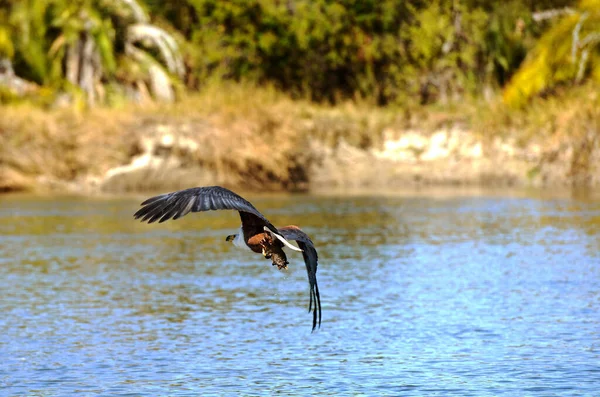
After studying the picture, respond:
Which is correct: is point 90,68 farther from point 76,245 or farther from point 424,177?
point 76,245

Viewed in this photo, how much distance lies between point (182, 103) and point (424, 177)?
7538 mm

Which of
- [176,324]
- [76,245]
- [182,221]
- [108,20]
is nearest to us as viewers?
[176,324]

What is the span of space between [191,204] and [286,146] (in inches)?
1044

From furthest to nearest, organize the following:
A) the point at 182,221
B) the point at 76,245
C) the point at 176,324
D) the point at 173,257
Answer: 1. the point at 182,221
2. the point at 76,245
3. the point at 173,257
4. the point at 176,324

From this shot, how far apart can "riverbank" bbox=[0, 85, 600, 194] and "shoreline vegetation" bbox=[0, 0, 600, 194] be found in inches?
1.7

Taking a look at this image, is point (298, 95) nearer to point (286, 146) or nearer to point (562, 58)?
point (286, 146)

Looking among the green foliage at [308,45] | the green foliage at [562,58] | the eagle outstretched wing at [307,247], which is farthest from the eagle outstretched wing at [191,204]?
the green foliage at [308,45]

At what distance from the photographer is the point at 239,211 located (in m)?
9.16

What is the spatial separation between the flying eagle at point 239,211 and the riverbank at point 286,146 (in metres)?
24.8

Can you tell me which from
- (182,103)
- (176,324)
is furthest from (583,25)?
(176,324)

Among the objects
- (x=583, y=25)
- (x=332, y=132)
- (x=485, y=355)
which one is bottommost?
(x=485, y=355)

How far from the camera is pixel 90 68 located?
38.5 m

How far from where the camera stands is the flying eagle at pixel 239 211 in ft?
27.8

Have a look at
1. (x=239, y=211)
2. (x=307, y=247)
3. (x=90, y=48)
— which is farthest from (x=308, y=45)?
(x=239, y=211)
